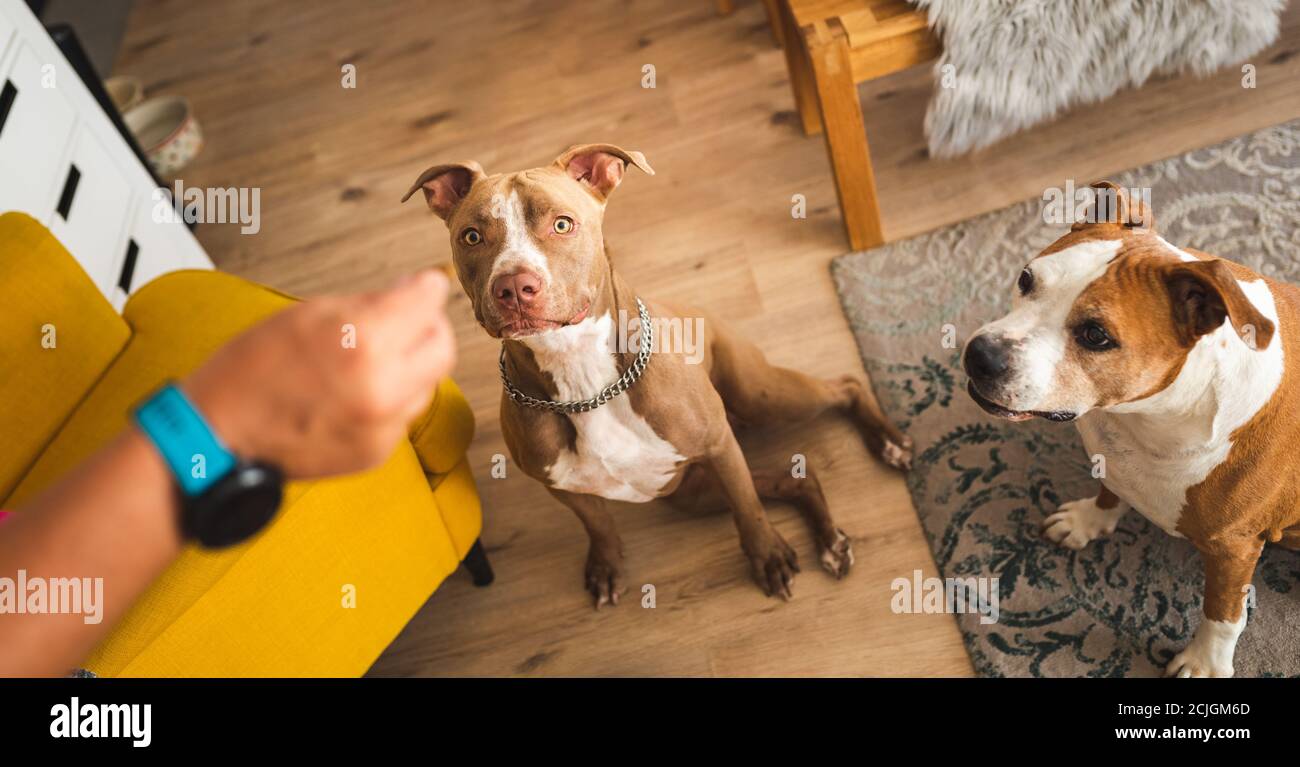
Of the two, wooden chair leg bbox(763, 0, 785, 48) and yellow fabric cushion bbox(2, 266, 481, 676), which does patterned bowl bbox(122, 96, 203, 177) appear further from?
wooden chair leg bbox(763, 0, 785, 48)

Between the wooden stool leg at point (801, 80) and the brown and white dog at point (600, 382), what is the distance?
113 centimetres

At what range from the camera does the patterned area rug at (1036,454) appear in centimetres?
196

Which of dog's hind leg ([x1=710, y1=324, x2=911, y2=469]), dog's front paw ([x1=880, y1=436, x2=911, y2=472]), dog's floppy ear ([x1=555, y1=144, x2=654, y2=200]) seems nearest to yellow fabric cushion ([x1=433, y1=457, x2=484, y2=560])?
dog's hind leg ([x1=710, y1=324, x2=911, y2=469])

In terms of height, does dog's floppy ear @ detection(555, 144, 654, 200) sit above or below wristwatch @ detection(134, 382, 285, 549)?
below

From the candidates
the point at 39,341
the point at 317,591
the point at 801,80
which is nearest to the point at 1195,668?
the point at 317,591

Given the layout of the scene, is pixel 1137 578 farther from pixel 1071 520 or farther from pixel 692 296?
pixel 692 296

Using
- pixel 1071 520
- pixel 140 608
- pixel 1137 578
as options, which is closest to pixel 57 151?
pixel 140 608

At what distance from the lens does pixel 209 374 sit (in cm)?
55

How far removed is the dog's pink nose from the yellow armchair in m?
0.50

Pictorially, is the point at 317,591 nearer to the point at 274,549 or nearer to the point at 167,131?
the point at 274,549

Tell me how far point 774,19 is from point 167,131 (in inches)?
98.5

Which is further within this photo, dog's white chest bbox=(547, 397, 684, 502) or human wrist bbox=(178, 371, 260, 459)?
dog's white chest bbox=(547, 397, 684, 502)

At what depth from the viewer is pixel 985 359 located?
1.60 metres

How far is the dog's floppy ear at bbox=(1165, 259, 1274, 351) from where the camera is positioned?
1.33 meters
